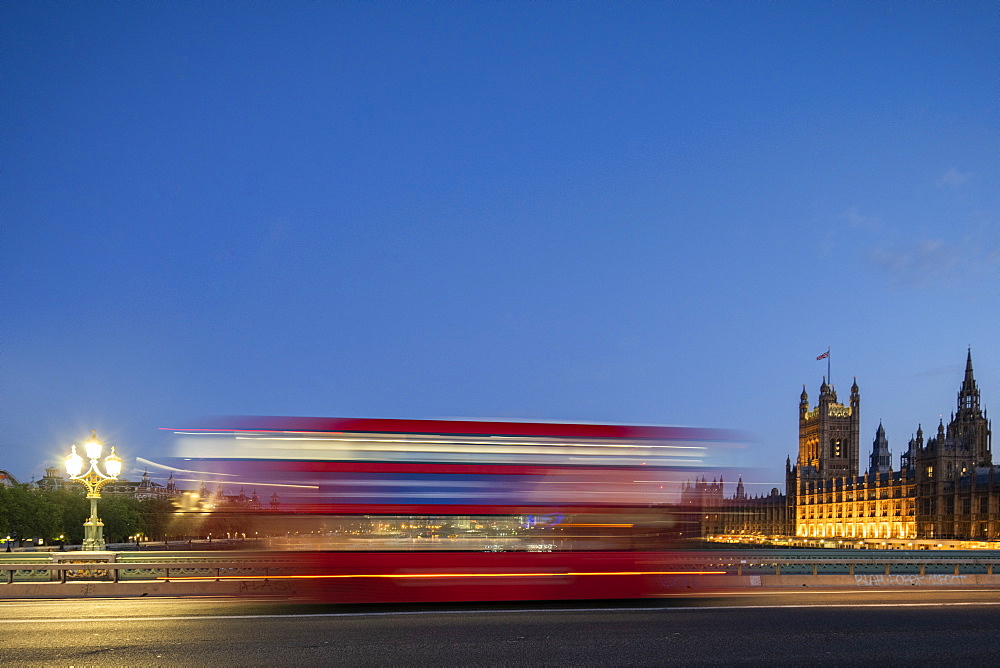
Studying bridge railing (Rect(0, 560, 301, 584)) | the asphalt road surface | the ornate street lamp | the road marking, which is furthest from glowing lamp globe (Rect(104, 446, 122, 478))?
the road marking

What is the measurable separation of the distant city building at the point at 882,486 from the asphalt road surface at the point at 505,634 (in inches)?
2669

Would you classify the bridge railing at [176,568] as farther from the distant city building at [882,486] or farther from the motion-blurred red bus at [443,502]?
the distant city building at [882,486]

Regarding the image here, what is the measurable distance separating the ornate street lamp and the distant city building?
6237 centimetres

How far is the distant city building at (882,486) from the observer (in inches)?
4242

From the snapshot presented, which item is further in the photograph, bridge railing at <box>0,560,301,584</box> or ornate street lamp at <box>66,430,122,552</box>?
ornate street lamp at <box>66,430,122,552</box>

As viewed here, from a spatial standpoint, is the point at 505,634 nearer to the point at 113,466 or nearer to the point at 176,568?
the point at 176,568

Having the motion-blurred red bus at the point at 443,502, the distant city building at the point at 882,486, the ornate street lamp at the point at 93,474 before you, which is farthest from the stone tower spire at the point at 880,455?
the motion-blurred red bus at the point at 443,502

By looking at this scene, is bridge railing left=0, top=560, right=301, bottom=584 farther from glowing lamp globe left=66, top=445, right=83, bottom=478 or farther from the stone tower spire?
the stone tower spire

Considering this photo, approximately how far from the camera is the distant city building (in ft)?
354

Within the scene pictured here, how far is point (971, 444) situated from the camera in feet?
407

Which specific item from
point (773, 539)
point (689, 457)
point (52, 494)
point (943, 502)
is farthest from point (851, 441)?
point (689, 457)

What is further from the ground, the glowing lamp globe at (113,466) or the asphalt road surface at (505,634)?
the glowing lamp globe at (113,466)

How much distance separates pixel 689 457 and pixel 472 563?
12.9ft

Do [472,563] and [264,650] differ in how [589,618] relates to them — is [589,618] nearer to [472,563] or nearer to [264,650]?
[472,563]
